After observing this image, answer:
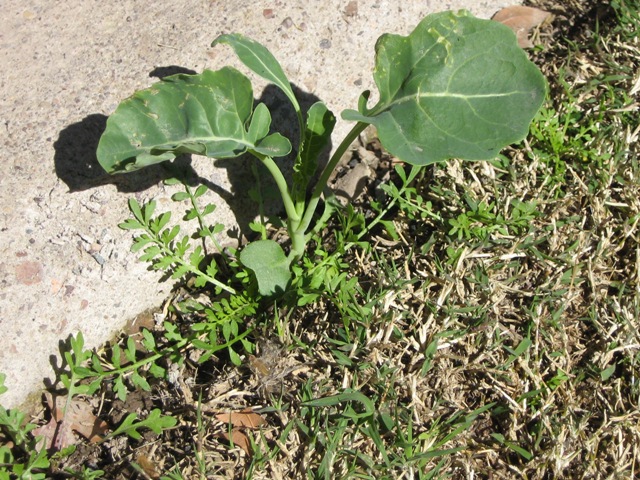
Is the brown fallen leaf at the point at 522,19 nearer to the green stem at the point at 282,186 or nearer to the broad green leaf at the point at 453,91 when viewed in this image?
the broad green leaf at the point at 453,91

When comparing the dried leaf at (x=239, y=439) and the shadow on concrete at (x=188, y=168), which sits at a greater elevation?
the shadow on concrete at (x=188, y=168)

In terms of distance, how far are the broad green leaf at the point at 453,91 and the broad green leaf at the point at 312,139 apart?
0.57ft

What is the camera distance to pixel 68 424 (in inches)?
88.7

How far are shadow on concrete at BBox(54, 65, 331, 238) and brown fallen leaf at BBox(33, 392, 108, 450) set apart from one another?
28.6 inches

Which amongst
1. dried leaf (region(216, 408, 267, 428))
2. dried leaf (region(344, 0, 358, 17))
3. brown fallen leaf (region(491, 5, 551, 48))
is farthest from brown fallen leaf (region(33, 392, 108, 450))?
brown fallen leaf (region(491, 5, 551, 48))

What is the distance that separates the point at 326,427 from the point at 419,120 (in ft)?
3.13

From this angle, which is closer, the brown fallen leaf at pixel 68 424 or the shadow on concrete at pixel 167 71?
the brown fallen leaf at pixel 68 424

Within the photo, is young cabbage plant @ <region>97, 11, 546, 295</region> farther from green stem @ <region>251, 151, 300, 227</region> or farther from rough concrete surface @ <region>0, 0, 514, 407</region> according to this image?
rough concrete surface @ <region>0, 0, 514, 407</region>

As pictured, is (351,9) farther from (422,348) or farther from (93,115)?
(422,348)

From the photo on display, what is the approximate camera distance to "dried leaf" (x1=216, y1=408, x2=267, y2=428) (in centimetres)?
219

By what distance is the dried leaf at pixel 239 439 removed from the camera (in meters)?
2.14

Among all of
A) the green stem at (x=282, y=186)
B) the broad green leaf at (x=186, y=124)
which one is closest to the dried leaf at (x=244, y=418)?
the green stem at (x=282, y=186)

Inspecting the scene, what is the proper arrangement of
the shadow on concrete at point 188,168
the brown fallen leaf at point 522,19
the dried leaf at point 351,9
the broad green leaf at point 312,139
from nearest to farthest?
the broad green leaf at point 312,139 → the shadow on concrete at point 188,168 → the dried leaf at point 351,9 → the brown fallen leaf at point 522,19

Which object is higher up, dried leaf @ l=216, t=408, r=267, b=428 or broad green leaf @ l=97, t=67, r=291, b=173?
broad green leaf @ l=97, t=67, r=291, b=173
